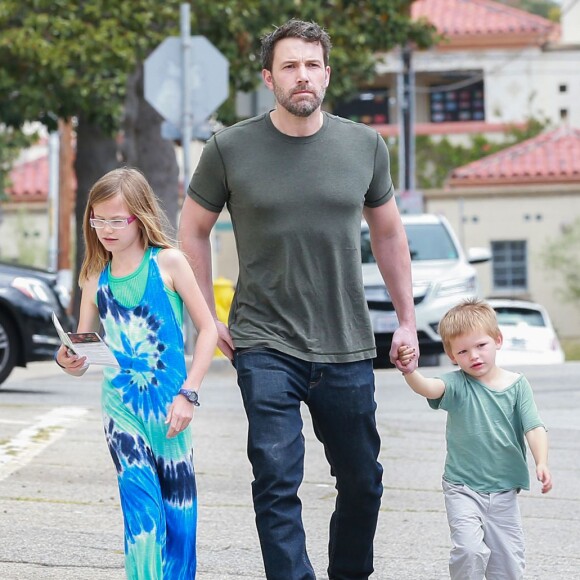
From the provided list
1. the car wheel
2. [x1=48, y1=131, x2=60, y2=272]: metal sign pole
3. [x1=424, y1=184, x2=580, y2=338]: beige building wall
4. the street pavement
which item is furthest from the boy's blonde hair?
[x1=424, y1=184, x2=580, y2=338]: beige building wall

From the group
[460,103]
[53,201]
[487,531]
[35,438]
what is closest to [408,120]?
[53,201]

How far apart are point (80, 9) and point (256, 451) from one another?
647 inches

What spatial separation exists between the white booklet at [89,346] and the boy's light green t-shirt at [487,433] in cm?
113

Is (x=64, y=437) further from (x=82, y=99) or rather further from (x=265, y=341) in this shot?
(x=82, y=99)

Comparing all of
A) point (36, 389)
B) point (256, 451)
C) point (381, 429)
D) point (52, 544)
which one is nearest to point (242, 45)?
point (36, 389)

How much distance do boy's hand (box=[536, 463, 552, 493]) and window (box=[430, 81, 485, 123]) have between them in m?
45.9

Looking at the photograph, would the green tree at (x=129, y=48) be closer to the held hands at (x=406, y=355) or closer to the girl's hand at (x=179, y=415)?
the held hands at (x=406, y=355)

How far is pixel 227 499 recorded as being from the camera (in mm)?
7961

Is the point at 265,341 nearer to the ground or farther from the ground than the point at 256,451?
farther from the ground

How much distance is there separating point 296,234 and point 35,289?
8.44 metres

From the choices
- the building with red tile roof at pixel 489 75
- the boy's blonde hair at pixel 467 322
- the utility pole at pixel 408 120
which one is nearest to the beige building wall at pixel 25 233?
the utility pole at pixel 408 120

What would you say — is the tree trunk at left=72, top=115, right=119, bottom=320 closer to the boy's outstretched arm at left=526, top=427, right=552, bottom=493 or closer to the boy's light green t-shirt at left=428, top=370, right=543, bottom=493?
the boy's light green t-shirt at left=428, top=370, right=543, bottom=493

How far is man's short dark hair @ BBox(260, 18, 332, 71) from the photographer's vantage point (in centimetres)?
531

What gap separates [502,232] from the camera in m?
38.4
